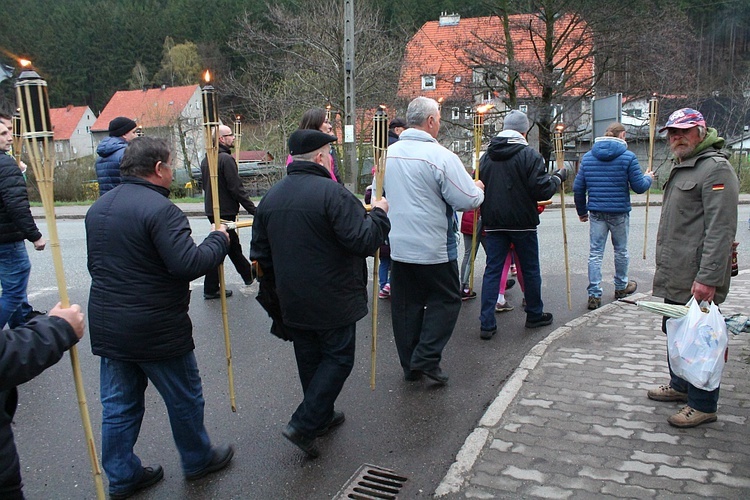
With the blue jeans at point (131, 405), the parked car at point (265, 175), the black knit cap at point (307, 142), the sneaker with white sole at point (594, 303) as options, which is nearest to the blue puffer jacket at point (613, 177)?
the sneaker with white sole at point (594, 303)

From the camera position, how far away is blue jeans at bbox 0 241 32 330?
527cm

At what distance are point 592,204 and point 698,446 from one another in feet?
11.6

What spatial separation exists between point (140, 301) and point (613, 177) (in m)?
5.22

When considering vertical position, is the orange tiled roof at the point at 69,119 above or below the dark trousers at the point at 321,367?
above

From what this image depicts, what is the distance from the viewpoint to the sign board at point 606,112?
31.5ft

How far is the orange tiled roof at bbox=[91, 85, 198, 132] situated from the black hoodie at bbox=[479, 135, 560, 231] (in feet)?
83.1

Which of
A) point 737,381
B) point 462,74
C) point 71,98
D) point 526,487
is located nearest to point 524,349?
point 737,381

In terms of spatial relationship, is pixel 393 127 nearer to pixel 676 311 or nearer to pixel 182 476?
pixel 676 311

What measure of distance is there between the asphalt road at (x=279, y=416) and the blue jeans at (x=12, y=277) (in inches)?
28.2

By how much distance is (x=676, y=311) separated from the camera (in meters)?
3.51

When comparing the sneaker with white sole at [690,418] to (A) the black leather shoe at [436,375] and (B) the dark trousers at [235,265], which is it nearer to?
(A) the black leather shoe at [436,375]

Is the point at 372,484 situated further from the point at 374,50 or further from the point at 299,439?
the point at 374,50

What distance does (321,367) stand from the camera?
349 cm

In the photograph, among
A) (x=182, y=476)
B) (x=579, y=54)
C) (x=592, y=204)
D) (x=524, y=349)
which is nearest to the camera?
(x=182, y=476)
